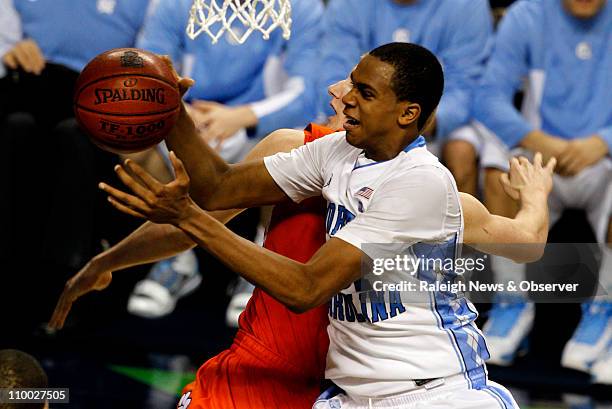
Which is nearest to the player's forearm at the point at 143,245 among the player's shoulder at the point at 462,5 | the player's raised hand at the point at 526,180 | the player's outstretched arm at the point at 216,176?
the player's outstretched arm at the point at 216,176

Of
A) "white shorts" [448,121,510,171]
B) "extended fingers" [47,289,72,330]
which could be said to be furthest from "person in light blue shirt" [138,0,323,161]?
"extended fingers" [47,289,72,330]

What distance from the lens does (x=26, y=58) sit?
18.7ft

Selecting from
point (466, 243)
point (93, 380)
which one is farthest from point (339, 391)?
point (93, 380)

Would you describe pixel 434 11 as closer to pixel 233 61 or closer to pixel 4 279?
pixel 233 61

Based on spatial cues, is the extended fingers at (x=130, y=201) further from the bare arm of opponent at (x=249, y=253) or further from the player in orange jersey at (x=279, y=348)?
the player in orange jersey at (x=279, y=348)

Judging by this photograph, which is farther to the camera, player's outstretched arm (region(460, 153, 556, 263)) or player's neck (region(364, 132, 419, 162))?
player's outstretched arm (region(460, 153, 556, 263))

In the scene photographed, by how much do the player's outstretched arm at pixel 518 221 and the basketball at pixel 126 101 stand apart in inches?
35.8

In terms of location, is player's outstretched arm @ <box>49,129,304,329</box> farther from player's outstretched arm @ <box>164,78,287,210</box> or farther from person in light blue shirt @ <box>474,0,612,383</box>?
person in light blue shirt @ <box>474,0,612,383</box>

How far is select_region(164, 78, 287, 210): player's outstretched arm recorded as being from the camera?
127 inches

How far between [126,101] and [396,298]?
93cm

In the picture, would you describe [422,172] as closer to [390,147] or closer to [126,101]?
[390,147]

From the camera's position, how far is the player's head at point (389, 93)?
9.32ft

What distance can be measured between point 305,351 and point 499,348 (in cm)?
218

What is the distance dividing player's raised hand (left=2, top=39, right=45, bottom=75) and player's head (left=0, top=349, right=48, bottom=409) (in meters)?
2.56
